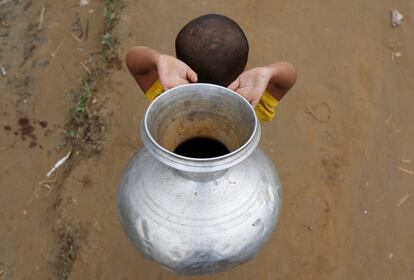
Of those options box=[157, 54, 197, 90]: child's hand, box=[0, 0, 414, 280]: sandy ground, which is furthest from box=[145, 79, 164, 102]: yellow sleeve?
box=[0, 0, 414, 280]: sandy ground

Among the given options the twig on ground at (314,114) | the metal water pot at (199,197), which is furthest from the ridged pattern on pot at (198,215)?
the twig on ground at (314,114)

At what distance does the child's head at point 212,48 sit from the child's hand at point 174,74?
0.33 feet

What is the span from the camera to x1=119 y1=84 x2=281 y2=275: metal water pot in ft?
3.80

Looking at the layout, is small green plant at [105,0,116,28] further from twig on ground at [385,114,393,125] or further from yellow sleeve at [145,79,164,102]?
twig on ground at [385,114,393,125]

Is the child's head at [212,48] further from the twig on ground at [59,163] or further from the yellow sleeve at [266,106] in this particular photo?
the twig on ground at [59,163]

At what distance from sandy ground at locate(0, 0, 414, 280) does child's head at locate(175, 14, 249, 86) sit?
37.1 inches

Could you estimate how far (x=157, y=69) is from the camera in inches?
65.3

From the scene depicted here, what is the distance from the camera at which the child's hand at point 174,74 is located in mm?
1375

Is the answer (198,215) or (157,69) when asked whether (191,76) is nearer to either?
(157,69)

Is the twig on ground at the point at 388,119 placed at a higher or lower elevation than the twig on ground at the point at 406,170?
higher

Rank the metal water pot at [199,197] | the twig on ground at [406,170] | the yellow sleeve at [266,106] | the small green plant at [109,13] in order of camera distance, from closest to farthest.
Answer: the metal water pot at [199,197] → the yellow sleeve at [266,106] → the twig on ground at [406,170] → the small green plant at [109,13]

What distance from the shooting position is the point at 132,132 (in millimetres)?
2484

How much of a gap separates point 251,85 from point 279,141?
1026mm

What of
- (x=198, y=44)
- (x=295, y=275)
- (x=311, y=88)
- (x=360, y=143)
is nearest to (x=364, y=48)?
(x=311, y=88)
